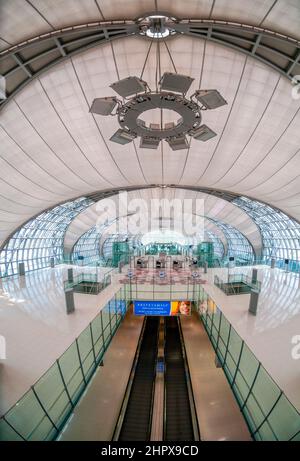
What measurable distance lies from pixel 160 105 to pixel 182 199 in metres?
29.6

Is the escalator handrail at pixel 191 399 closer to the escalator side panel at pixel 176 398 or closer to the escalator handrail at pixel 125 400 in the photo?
the escalator side panel at pixel 176 398

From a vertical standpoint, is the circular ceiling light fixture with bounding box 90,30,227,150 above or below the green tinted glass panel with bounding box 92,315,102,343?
above

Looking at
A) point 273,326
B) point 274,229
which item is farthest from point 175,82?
point 274,229

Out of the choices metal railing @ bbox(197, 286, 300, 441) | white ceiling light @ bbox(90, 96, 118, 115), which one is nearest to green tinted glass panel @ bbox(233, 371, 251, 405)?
metal railing @ bbox(197, 286, 300, 441)

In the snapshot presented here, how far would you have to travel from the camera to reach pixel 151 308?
14438 millimetres

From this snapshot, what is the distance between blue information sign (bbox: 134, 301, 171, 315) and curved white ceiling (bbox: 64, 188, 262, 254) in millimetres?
20108

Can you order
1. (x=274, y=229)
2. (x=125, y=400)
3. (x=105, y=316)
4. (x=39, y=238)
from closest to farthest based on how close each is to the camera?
1. (x=105, y=316)
2. (x=125, y=400)
3. (x=274, y=229)
4. (x=39, y=238)

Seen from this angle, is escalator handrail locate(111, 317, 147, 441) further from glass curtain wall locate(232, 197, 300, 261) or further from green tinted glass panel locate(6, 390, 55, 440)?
glass curtain wall locate(232, 197, 300, 261)

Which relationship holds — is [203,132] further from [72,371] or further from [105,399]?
[105,399]

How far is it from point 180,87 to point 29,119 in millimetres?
9766

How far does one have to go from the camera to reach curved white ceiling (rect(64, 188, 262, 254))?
3303 centimetres

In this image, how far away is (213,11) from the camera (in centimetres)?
684
